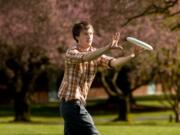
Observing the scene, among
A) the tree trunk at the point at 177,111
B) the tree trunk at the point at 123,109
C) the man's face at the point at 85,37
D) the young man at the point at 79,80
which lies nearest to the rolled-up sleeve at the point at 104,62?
the young man at the point at 79,80

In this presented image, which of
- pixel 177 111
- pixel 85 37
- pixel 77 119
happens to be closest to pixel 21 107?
pixel 177 111

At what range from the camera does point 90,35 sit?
6.75 m

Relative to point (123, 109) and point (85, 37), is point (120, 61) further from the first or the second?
point (123, 109)

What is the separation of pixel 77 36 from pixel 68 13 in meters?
13.3

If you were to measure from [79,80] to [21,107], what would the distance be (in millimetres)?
26056

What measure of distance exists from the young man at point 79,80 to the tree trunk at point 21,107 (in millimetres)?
25618

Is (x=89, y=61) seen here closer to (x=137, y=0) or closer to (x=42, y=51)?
(x=137, y=0)

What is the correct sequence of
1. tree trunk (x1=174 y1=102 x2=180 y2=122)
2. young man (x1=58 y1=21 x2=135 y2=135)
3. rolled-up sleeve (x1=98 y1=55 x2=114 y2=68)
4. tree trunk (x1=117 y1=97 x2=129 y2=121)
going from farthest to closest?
tree trunk (x1=117 y1=97 x2=129 y2=121), tree trunk (x1=174 y1=102 x2=180 y2=122), rolled-up sleeve (x1=98 y1=55 x2=114 y2=68), young man (x1=58 y1=21 x2=135 y2=135)

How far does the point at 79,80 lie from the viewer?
6797 millimetres

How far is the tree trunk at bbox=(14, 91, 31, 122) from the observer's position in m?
32.3

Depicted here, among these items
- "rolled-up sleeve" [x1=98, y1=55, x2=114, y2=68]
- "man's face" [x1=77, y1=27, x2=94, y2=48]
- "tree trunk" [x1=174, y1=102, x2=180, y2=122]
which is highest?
"man's face" [x1=77, y1=27, x2=94, y2=48]

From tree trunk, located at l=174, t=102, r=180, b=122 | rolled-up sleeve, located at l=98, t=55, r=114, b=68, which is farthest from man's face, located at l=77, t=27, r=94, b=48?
tree trunk, located at l=174, t=102, r=180, b=122

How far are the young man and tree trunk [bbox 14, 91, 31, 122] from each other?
2562 centimetres

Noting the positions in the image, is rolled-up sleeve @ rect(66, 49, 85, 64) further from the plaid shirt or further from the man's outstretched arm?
the man's outstretched arm
